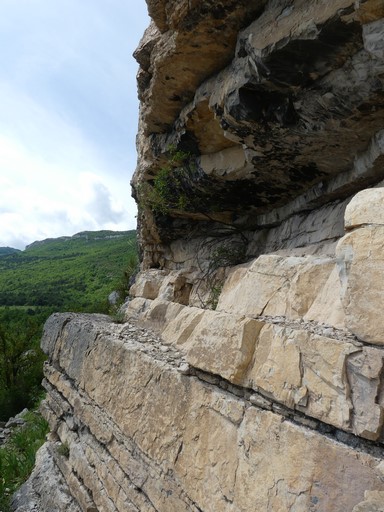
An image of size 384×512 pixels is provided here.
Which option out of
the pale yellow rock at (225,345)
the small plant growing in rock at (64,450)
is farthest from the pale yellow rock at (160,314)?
the pale yellow rock at (225,345)

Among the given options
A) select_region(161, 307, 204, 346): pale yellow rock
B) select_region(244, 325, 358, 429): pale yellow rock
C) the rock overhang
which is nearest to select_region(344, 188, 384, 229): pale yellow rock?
select_region(244, 325, 358, 429): pale yellow rock

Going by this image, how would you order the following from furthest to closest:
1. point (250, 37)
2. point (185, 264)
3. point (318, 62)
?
point (185, 264)
point (250, 37)
point (318, 62)

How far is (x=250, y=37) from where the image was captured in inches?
171

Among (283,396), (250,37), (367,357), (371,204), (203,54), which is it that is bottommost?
(283,396)

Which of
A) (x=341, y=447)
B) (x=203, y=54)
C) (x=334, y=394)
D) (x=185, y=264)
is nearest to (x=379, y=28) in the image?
(x=203, y=54)

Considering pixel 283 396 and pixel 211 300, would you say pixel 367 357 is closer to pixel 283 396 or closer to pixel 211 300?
pixel 283 396

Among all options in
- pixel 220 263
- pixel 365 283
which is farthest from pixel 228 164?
pixel 365 283

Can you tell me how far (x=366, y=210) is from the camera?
8.02 feet

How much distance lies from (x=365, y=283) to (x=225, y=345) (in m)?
1.30

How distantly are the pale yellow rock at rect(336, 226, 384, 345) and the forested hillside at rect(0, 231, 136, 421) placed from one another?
1165cm

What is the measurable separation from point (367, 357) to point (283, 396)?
65cm

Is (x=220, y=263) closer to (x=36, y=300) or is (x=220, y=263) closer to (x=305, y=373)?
(x=305, y=373)

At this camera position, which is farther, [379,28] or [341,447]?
[379,28]

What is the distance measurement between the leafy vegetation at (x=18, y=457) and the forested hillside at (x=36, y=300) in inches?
175
